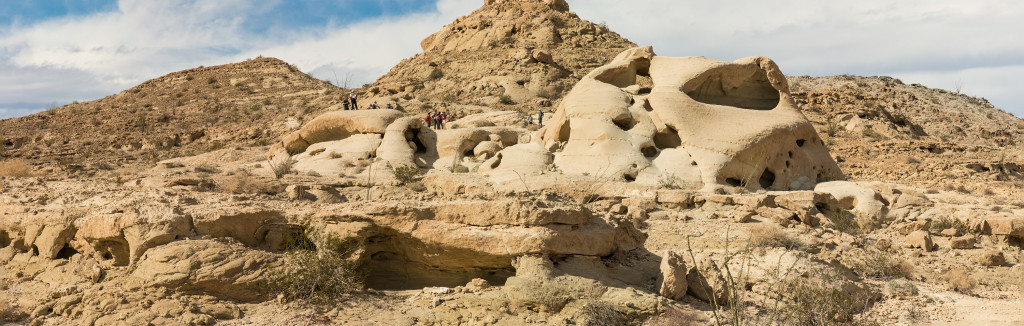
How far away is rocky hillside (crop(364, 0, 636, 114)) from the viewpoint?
2839 centimetres

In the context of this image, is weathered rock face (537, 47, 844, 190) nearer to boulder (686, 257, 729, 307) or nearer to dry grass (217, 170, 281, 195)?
boulder (686, 257, 729, 307)

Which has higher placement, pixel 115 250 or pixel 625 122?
pixel 625 122

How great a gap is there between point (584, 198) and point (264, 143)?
16.1 m

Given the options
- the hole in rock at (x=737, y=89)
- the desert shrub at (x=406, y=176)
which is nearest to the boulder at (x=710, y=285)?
the desert shrub at (x=406, y=176)

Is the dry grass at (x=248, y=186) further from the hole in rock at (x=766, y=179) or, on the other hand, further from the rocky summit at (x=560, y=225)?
the hole in rock at (x=766, y=179)

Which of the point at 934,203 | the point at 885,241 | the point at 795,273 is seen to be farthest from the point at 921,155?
the point at 795,273

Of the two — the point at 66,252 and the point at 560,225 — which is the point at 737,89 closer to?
the point at 560,225

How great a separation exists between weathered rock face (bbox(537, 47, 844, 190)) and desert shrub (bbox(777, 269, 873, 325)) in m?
4.09

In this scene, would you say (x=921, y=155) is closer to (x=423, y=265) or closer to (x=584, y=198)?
(x=584, y=198)

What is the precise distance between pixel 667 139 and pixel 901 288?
5.46 m

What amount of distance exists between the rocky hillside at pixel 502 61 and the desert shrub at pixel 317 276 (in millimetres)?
18118

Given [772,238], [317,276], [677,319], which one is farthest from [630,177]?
[317,276]

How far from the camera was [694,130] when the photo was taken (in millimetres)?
12211

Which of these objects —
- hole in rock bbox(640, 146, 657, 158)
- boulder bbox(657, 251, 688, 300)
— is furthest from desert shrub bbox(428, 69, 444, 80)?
boulder bbox(657, 251, 688, 300)
